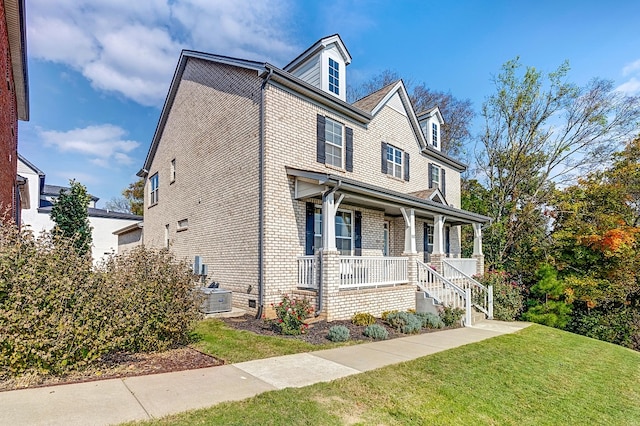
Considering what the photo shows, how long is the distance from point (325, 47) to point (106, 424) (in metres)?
12.3

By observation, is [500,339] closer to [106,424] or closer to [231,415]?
[231,415]

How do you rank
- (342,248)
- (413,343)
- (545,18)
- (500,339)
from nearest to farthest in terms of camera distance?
1. (413,343)
2. (500,339)
3. (545,18)
4. (342,248)

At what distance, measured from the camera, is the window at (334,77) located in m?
12.8

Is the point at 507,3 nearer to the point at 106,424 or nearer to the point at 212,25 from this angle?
the point at 212,25

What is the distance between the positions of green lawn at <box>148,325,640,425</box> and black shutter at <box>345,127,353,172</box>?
7138mm

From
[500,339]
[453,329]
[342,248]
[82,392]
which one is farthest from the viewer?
[342,248]

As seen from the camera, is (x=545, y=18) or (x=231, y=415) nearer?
(x=231, y=415)

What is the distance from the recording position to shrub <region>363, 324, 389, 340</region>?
316 inches

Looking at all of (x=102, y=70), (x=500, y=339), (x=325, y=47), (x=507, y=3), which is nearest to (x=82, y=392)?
(x=500, y=339)

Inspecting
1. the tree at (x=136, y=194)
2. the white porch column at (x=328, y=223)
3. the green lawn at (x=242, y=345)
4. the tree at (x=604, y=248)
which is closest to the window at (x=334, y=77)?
the white porch column at (x=328, y=223)

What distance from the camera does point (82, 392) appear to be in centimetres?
411

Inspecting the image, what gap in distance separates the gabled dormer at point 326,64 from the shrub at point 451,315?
813cm

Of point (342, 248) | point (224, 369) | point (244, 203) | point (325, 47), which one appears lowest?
point (224, 369)

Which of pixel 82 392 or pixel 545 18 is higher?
pixel 545 18
